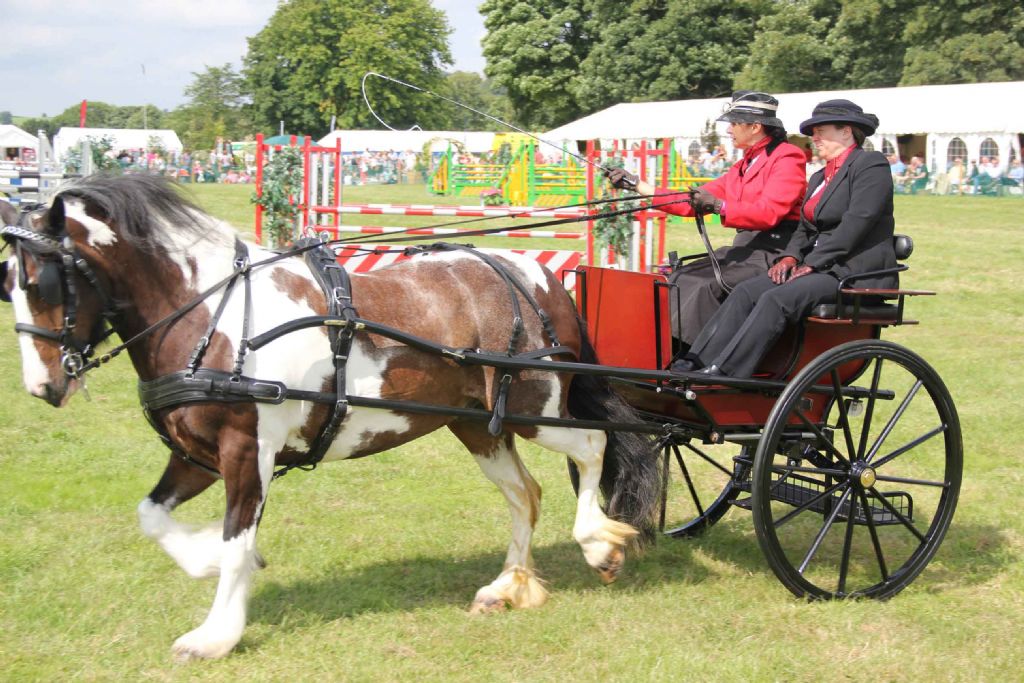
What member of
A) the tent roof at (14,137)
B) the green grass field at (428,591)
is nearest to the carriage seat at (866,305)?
the green grass field at (428,591)

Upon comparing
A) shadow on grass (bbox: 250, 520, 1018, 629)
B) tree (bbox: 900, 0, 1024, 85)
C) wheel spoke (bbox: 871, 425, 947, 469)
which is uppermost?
tree (bbox: 900, 0, 1024, 85)

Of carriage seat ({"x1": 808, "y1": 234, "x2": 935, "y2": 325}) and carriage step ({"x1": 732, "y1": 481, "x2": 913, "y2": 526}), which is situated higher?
carriage seat ({"x1": 808, "y1": 234, "x2": 935, "y2": 325})

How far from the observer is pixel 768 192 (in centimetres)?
502

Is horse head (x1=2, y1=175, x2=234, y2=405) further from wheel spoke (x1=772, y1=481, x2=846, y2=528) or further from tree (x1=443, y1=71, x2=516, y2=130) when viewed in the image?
wheel spoke (x1=772, y1=481, x2=846, y2=528)

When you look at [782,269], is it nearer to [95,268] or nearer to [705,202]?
[705,202]

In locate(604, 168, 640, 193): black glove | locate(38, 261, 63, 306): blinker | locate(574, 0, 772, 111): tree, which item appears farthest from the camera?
locate(574, 0, 772, 111): tree

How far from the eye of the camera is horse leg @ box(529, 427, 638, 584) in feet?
16.3

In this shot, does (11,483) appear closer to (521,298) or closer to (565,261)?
(521,298)

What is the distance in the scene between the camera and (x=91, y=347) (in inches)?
161

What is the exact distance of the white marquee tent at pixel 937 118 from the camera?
111ft

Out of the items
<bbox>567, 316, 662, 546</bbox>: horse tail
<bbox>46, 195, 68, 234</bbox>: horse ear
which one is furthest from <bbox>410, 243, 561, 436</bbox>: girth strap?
<bbox>46, 195, 68, 234</bbox>: horse ear

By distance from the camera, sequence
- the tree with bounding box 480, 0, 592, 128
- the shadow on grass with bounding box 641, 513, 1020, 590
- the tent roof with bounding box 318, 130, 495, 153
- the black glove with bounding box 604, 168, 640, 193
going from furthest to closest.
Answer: the tree with bounding box 480, 0, 592, 128 → the tent roof with bounding box 318, 130, 495, 153 → the shadow on grass with bounding box 641, 513, 1020, 590 → the black glove with bounding box 604, 168, 640, 193

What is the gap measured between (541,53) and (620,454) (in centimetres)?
5317

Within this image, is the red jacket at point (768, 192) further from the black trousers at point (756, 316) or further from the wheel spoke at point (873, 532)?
the wheel spoke at point (873, 532)
